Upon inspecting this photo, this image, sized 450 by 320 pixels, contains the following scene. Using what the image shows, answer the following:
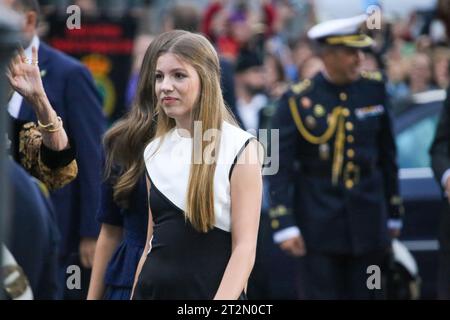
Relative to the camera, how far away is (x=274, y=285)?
9.38 meters

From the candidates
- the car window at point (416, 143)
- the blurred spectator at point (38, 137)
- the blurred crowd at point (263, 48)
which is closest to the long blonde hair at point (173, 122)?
the blurred spectator at point (38, 137)

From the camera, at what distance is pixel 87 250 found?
6180 mm

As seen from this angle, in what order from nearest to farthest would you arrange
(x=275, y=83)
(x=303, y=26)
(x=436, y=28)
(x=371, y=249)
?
(x=371, y=249), (x=275, y=83), (x=436, y=28), (x=303, y=26)

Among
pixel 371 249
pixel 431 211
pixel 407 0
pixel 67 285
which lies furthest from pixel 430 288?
pixel 407 0

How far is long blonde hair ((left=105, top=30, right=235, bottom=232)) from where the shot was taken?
436 cm

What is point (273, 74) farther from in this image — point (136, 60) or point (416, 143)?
point (416, 143)

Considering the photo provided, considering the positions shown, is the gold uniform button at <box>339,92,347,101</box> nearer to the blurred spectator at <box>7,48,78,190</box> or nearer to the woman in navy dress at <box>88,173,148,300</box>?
the woman in navy dress at <box>88,173,148,300</box>

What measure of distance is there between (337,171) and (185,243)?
11.3 ft

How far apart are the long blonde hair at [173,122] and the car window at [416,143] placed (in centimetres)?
517

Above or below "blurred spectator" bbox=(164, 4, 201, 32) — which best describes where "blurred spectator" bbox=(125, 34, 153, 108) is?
below

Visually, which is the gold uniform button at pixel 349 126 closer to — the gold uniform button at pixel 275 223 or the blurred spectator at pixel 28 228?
the gold uniform button at pixel 275 223

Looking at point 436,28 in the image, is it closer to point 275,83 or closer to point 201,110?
point 275,83

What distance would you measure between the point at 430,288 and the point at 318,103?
217cm

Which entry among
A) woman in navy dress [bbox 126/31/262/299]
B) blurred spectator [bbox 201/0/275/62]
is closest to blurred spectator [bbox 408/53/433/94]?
blurred spectator [bbox 201/0/275/62]
